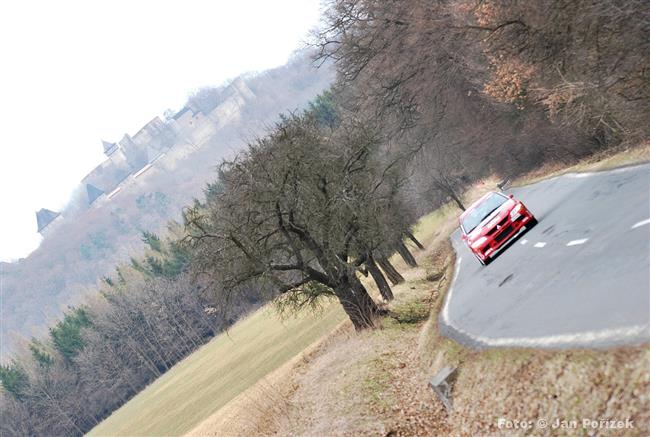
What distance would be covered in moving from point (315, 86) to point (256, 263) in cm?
18066

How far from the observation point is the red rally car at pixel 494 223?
56.9 feet

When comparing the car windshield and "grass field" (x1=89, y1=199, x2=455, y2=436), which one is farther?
"grass field" (x1=89, y1=199, x2=455, y2=436)

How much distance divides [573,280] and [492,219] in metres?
7.60

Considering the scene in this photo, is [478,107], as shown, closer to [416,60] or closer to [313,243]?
[416,60]

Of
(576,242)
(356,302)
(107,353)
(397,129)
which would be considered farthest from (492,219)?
(107,353)

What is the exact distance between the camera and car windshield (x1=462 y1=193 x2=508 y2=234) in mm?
18094

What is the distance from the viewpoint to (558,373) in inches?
309

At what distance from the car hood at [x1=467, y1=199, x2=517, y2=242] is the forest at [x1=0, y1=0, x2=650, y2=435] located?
3.49 m

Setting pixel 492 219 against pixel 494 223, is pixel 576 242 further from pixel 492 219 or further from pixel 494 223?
pixel 492 219

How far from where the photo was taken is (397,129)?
3425 centimetres

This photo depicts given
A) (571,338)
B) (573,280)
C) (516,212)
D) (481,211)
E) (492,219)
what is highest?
(571,338)

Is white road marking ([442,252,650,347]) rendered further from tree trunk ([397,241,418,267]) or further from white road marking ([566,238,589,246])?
tree trunk ([397,241,418,267])

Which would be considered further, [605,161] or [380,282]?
[380,282]

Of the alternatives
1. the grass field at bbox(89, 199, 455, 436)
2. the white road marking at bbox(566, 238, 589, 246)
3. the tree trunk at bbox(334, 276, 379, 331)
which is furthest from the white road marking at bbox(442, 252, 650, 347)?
the grass field at bbox(89, 199, 455, 436)
